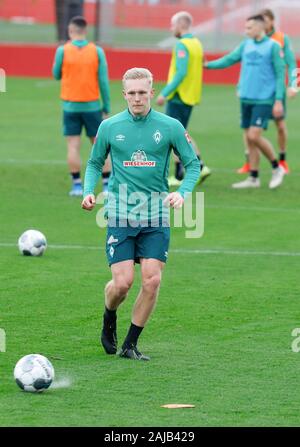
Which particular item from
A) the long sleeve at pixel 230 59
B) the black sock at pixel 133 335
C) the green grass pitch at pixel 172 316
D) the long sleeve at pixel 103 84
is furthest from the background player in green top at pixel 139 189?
the long sleeve at pixel 230 59

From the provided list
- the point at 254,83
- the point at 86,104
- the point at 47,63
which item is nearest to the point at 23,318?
the point at 86,104

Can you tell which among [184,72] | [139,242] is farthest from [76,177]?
[139,242]

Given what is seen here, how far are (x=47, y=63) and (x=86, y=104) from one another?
18337mm

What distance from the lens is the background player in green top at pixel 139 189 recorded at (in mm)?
8609

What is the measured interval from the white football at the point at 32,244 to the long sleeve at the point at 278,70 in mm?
5512

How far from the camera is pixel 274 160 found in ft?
56.7

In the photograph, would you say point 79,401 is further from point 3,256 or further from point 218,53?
point 218,53

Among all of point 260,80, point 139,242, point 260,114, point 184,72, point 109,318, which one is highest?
point 184,72

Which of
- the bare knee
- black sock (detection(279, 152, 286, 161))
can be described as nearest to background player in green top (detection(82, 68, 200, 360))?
the bare knee

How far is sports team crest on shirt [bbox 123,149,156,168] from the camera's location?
8.61 m

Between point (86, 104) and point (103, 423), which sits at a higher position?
point (86, 104)

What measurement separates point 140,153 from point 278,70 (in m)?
8.54

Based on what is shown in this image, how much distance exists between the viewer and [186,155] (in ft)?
Answer: 28.4

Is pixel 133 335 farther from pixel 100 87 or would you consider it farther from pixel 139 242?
pixel 100 87
